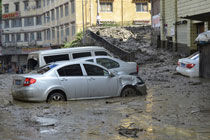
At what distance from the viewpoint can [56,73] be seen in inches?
460

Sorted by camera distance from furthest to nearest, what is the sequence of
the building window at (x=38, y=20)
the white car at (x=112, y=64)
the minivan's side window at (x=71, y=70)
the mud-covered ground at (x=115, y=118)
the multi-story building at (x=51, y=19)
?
the building window at (x=38, y=20) → the multi-story building at (x=51, y=19) → the white car at (x=112, y=64) → the minivan's side window at (x=71, y=70) → the mud-covered ground at (x=115, y=118)

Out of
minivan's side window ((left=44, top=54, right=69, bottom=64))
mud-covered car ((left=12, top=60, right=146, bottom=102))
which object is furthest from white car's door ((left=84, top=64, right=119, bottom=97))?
minivan's side window ((left=44, top=54, right=69, bottom=64))

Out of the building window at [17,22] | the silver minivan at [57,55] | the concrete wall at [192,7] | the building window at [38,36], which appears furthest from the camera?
the building window at [17,22]

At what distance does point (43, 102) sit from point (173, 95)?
5.01m

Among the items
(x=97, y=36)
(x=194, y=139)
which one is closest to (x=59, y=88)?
(x=194, y=139)

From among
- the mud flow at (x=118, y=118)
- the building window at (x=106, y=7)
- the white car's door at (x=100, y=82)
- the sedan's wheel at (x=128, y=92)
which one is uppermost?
the building window at (x=106, y=7)

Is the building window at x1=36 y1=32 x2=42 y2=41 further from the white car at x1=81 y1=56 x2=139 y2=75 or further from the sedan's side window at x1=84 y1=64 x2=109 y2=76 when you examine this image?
the sedan's side window at x1=84 y1=64 x2=109 y2=76

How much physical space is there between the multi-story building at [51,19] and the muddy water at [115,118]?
29750mm

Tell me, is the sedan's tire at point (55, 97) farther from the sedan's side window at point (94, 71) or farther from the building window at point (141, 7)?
the building window at point (141, 7)

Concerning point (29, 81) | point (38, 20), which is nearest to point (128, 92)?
point (29, 81)

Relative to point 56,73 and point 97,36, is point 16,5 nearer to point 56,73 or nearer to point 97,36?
point 97,36

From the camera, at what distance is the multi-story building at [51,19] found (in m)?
48.7

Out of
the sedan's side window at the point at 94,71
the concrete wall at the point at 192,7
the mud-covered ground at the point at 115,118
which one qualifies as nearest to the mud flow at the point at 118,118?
the mud-covered ground at the point at 115,118

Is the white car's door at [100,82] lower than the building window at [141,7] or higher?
lower
